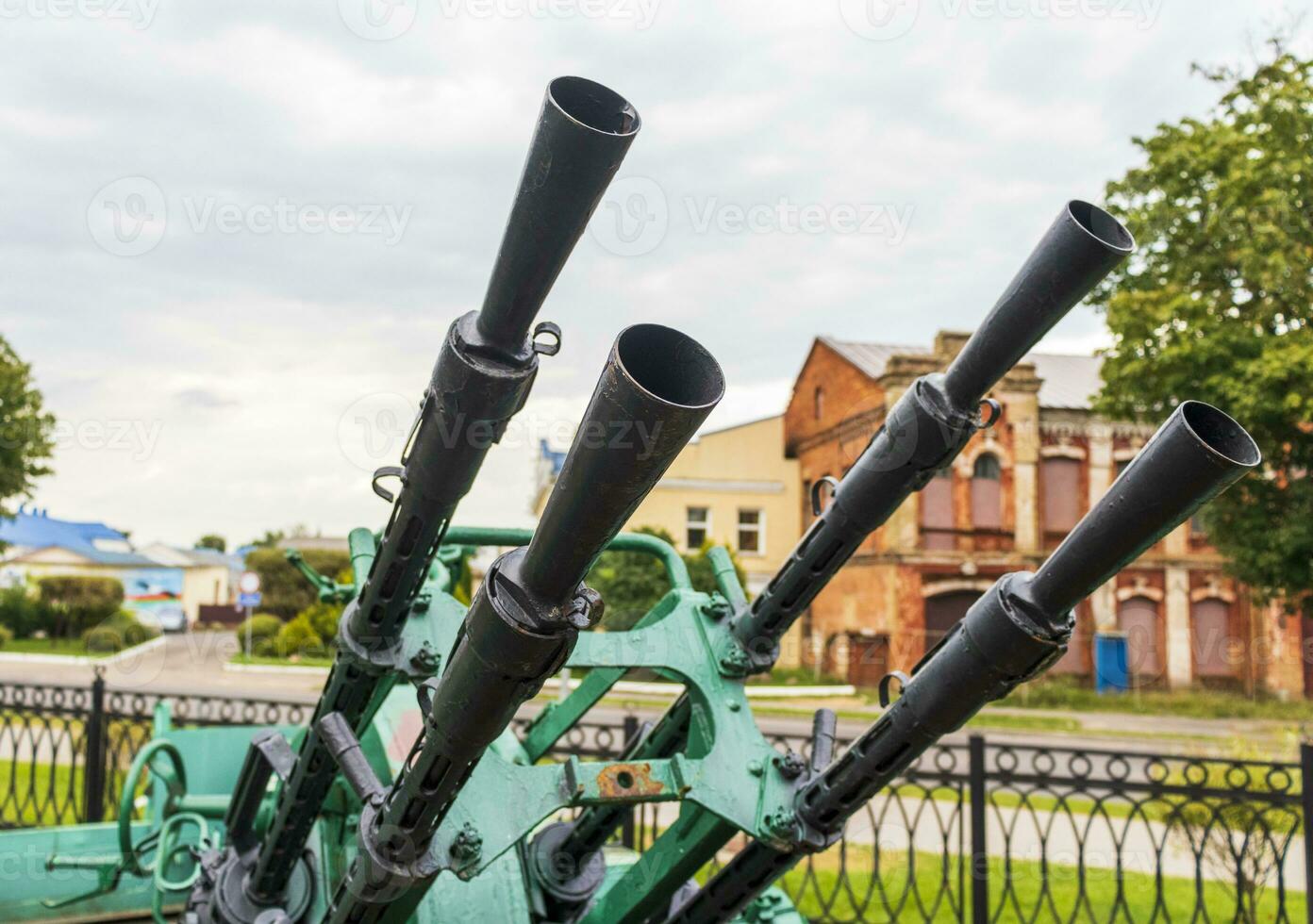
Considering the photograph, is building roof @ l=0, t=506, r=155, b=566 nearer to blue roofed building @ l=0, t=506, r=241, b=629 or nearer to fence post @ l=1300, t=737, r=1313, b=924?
blue roofed building @ l=0, t=506, r=241, b=629

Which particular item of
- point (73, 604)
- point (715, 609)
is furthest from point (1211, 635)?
point (73, 604)

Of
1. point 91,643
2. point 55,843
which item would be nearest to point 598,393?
point 55,843

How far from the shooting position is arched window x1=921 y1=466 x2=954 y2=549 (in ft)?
77.9

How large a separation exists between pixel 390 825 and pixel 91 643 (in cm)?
3300

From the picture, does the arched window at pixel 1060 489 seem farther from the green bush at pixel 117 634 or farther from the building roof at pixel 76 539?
the building roof at pixel 76 539

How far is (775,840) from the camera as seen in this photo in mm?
2943

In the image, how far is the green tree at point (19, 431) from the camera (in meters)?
21.1

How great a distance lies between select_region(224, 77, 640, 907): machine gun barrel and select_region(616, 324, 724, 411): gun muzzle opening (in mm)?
344

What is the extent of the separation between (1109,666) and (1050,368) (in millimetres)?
7107

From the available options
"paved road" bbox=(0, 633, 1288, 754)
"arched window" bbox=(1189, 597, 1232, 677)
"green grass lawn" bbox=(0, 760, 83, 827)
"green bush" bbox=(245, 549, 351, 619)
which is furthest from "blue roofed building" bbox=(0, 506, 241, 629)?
"arched window" bbox=(1189, 597, 1232, 677)

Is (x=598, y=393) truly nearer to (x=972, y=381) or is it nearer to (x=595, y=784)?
(x=972, y=381)

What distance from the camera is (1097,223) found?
229 cm

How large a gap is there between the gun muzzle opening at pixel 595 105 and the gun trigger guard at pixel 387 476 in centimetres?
99

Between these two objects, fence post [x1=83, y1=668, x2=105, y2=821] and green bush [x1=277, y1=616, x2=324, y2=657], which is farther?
green bush [x1=277, y1=616, x2=324, y2=657]
